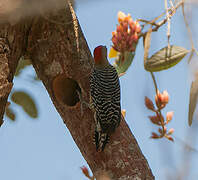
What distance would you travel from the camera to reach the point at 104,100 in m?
4.22

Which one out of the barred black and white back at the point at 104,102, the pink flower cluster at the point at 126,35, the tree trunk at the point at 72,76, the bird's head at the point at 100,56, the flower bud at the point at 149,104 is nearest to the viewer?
the pink flower cluster at the point at 126,35

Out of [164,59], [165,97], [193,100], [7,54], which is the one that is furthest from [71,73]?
[193,100]

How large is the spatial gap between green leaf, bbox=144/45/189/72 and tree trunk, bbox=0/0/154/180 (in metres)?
1.38

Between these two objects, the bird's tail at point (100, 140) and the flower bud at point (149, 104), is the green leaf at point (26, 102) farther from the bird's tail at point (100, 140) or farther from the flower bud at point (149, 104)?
the flower bud at point (149, 104)

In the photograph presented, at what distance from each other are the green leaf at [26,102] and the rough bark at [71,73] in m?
0.26

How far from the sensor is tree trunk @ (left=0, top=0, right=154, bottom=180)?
11.6 ft

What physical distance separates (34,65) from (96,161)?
122 cm

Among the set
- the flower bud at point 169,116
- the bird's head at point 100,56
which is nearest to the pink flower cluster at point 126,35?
the flower bud at point 169,116

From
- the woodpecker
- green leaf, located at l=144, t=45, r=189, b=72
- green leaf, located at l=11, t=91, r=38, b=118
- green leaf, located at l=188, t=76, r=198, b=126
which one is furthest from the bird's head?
green leaf, located at l=188, t=76, r=198, b=126

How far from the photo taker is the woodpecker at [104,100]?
3678mm

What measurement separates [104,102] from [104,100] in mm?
30

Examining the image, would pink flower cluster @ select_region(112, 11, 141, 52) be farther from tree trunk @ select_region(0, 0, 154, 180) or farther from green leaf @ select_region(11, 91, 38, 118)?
green leaf @ select_region(11, 91, 38, 118)

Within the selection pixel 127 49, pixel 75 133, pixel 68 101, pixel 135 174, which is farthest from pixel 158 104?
pixel 68 101

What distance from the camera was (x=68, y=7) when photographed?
3.85 metres
